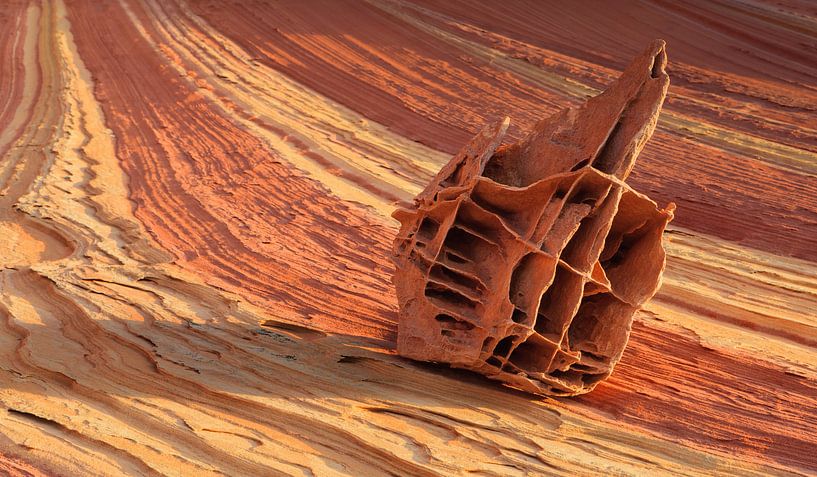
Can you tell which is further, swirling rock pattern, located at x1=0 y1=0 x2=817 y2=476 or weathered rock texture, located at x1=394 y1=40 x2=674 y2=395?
weathered rock texture, located at x1=394 y1=40 x2=674 y2=395

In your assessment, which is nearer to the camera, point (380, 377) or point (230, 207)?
point (380, 377)

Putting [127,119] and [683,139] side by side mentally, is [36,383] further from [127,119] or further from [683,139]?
[683,139]

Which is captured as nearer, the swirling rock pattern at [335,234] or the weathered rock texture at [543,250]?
the swirling rock pattern at [335,234]

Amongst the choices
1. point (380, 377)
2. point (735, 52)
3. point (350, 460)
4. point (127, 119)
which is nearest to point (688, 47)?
point (735, 52)
